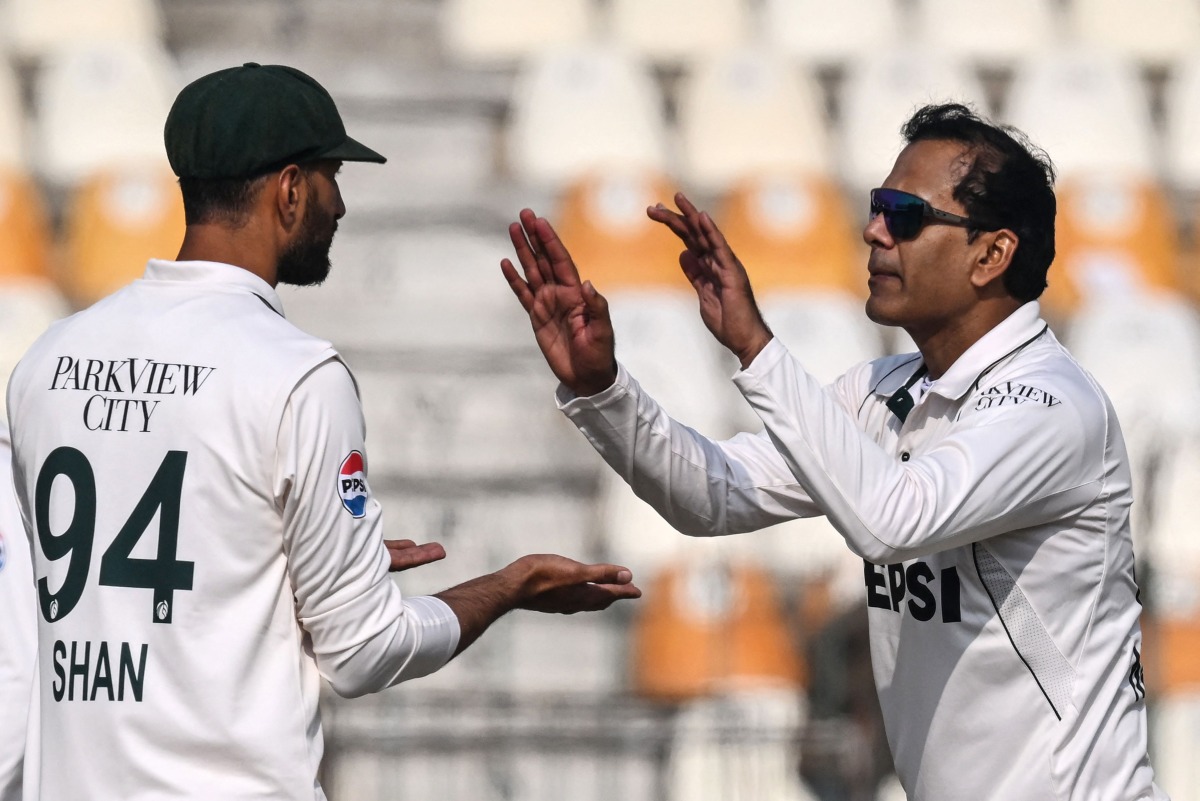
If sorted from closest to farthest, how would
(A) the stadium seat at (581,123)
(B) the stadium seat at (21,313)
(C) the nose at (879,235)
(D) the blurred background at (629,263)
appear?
(C) the nose at (879,235) < (D) the blurred background at (629,263) < (B) the stadium seat at (21,313) < (A) the stadium seat at (581,123)

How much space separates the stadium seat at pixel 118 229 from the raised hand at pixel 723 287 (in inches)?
184

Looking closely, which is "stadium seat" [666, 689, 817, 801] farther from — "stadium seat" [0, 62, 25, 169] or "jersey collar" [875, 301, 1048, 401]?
"stadium seat" [0, 62, 25, 169]

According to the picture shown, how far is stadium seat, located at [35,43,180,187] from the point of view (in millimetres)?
7137

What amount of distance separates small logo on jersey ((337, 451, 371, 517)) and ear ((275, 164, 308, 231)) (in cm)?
35

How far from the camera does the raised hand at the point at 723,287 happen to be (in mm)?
2066

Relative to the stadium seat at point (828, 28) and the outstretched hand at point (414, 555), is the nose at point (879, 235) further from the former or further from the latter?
the stadium seat at point (828, 28)

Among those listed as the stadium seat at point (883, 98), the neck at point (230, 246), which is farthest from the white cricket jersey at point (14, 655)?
the stadium seat at point (883, 98)

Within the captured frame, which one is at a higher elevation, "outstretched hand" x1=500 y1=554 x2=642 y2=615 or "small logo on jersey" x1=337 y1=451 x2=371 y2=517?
"small logo on jersey" x1=337 y1=451 x2=371 y2=517

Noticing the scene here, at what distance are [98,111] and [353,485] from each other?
582 cm

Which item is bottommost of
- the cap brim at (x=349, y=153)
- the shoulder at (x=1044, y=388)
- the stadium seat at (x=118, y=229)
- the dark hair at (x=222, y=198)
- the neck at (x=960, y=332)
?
the shoulder at (x=1044, y=388)

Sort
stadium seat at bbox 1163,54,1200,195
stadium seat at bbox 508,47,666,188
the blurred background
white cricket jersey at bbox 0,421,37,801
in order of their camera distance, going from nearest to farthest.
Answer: white cricket jersey at bbox 0,421,37,801 < the blurred background < stadium seat at bbox 508,47,666,188 < stadium seat at bbox 1163,54,1200,195

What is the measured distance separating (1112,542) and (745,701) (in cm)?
285

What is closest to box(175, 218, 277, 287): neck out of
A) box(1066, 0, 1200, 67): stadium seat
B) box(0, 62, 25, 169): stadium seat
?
box(0, 62, 25, 169): stadium seat

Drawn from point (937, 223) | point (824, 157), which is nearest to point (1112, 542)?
point (937, 223)
